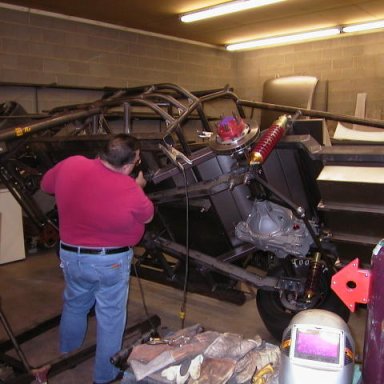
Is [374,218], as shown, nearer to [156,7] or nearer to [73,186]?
[73,186]

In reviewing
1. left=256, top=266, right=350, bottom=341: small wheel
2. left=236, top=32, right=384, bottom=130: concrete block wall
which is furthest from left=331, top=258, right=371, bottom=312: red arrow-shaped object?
left=236, top=32, right=384, bottom=130: concrete block wall

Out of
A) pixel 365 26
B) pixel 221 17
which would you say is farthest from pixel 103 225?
pixel 365 26

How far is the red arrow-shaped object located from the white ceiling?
15.9 feet

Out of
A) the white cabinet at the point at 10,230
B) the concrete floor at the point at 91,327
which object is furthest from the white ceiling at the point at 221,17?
the concrete floor at the point at 91,327

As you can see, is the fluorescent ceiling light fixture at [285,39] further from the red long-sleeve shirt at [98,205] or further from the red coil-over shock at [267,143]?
the red long-sleeve shirt at [98,205]

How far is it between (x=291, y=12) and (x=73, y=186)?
4.79 m

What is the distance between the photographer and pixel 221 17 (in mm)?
6082

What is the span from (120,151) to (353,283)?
1.38m

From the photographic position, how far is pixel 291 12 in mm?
5875

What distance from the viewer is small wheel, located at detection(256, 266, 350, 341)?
2.64 m

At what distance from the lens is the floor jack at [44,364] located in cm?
224

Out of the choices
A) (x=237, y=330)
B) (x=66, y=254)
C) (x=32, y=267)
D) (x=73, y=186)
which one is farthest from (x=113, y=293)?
(x=32, y=267)

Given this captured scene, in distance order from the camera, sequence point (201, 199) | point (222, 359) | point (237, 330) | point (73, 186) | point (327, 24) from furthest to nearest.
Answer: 1. point (327, 24)
2. point (237, 330)
3. point (201, 199)
4. point (73, 186)
5. point (222, 359)

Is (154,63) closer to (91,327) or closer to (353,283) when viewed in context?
(91,327)
